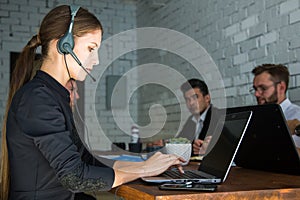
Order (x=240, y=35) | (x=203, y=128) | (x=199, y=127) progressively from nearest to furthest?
1. (x=240, y=35)
2. (x=203, y=128)
3. (x=199, y=127)

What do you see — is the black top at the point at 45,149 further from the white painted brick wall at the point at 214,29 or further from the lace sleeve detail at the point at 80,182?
the white painted brick wall at the point at 214,29

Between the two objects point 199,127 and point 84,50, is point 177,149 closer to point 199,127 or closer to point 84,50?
point 84,50

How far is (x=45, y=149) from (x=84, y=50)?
37 cm

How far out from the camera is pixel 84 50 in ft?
4.61

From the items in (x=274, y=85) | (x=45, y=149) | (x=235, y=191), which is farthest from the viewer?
(x=274, y=85)

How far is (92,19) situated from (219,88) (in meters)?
2.66

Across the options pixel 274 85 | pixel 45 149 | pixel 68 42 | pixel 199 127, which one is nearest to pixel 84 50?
pixel 68 42

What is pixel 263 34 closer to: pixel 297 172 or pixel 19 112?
pixel 297 172

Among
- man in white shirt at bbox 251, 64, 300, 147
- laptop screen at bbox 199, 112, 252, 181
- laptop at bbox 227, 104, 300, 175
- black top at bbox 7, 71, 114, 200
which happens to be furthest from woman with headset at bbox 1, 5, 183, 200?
man in white shirt at bbox 251, 64, 300, 147

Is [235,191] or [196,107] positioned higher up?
[196,107]

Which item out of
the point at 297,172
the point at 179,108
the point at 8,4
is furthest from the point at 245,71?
the point at 8,4

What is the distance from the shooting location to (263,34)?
3.26m

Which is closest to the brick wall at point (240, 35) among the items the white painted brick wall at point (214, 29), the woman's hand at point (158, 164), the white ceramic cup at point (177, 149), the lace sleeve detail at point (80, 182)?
the white painted brick wall at point (214, 29)

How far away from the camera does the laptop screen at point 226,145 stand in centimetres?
131
